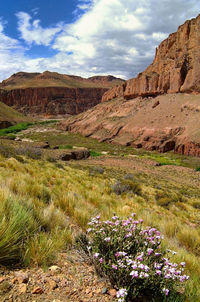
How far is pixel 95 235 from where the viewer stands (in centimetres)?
249

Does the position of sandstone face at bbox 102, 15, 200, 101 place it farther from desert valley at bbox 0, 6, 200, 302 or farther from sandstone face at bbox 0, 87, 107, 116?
sandstone face at bbox 0, 87, 107, 116

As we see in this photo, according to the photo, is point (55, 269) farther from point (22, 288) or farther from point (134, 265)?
point (134, 265)

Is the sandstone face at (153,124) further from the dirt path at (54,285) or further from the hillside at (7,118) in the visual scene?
the dirt path at (54,285)

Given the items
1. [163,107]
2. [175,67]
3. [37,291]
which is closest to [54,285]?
[37,291]

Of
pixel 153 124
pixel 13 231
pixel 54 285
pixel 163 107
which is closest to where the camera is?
pixel 54 285

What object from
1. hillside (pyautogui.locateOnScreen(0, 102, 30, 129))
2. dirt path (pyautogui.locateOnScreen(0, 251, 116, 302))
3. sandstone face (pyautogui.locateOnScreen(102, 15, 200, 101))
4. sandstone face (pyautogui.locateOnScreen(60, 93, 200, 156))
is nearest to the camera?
dirt path (pyautogui.locateOnScreen(0, 251, 116, 302))

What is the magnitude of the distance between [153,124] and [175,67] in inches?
616

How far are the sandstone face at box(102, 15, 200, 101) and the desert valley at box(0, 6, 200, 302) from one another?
23cm

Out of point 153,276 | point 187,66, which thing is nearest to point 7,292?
point 153,276

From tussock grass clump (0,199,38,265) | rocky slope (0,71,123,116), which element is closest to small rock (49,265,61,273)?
tussock grass clump (0,199,38,265)

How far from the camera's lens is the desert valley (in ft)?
6.57

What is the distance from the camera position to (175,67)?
47.1 metres

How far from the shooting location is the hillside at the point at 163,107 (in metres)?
37.5

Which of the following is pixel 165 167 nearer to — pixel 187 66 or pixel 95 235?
pixel 95 235
